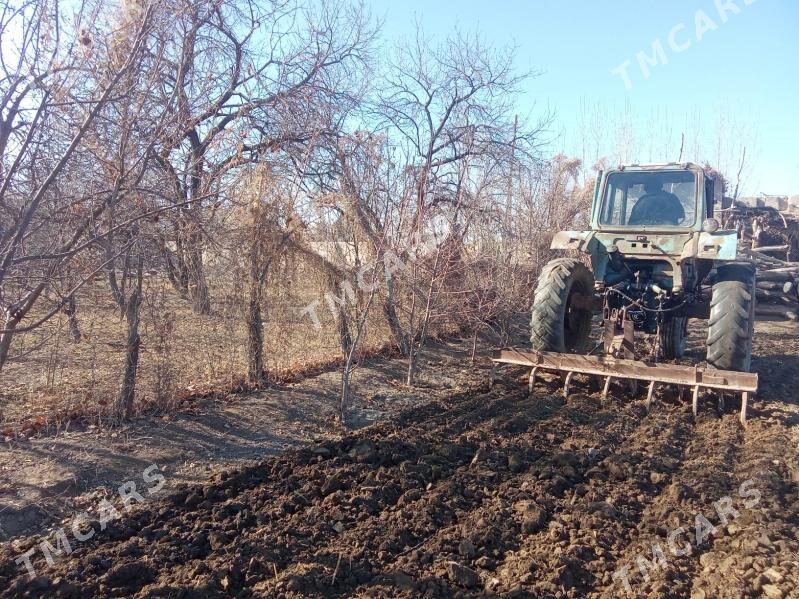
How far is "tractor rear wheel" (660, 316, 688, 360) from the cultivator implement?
53.5 inches

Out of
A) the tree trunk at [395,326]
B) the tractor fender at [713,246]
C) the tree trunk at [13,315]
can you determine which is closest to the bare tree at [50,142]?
the tree trunk at [13,315]

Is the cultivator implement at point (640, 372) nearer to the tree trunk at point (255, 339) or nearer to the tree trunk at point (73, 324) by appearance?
the tree trunk at point (255, 339)

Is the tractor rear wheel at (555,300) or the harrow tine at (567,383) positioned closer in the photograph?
the harrow tine at (567,383)

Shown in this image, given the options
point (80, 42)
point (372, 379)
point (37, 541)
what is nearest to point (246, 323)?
point (372, 379)

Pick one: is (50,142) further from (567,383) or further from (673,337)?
(673,337)

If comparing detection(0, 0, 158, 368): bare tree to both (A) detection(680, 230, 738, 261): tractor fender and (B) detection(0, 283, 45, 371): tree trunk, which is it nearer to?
(B) detection(0, 283, 45, 371): tree trunk

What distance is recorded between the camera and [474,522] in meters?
3.46

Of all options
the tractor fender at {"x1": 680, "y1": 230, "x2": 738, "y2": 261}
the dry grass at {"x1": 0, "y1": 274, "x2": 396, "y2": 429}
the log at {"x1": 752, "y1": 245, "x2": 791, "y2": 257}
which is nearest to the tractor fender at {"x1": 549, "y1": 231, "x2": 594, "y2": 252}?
the tractor fender at {"x1": 680, "y1": 230, "x2": 738, "y2": 261}

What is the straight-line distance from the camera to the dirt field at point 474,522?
9.58 feet

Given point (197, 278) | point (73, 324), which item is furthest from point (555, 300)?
point (73, 324)

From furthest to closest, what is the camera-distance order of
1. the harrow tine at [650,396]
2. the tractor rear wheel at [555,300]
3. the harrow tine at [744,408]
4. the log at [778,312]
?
the log at [778,312]
the tractor rear wheel at [555,300]
the harrow tine at [650,396]
the harrow tine at [744,408]

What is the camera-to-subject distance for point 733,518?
358 cm

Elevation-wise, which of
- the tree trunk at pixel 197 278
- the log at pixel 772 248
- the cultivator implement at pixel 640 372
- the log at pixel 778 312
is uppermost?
the log at pixel 772 248

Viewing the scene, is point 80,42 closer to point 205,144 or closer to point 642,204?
point 205,144
